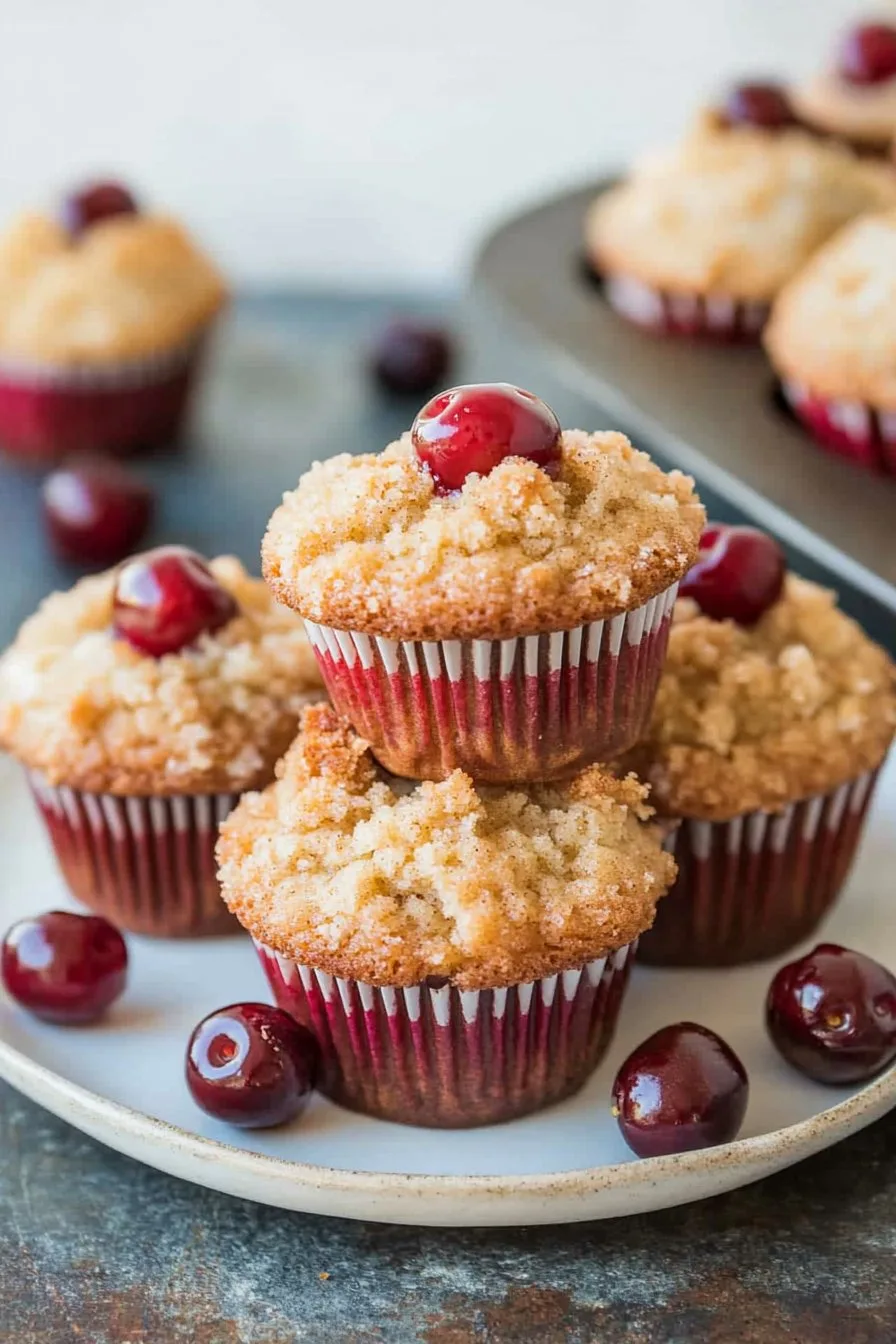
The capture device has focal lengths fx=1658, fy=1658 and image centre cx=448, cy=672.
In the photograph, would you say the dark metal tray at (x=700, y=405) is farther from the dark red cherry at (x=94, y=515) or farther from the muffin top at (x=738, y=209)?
the dark red cherry at (x=94, y=515)

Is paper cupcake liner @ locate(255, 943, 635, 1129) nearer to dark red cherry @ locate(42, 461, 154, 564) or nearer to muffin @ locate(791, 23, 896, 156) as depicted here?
dark red cherry @ locate(42, 461, 154, 564)

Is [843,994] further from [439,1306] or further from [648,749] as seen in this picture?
[439,1306]

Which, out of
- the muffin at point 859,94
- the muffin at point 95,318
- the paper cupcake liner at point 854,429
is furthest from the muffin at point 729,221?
the muffin at point 95,318

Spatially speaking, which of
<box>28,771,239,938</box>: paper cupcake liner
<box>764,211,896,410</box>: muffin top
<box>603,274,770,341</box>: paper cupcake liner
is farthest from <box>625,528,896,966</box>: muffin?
<box>603,274,770,341</box>: paper cupcake liner

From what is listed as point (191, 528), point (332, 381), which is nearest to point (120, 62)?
point (332, 381)

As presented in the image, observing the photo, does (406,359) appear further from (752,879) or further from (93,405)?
(752,879)

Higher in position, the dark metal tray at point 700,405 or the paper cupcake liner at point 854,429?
the paper cupcake liner at point 854,429
